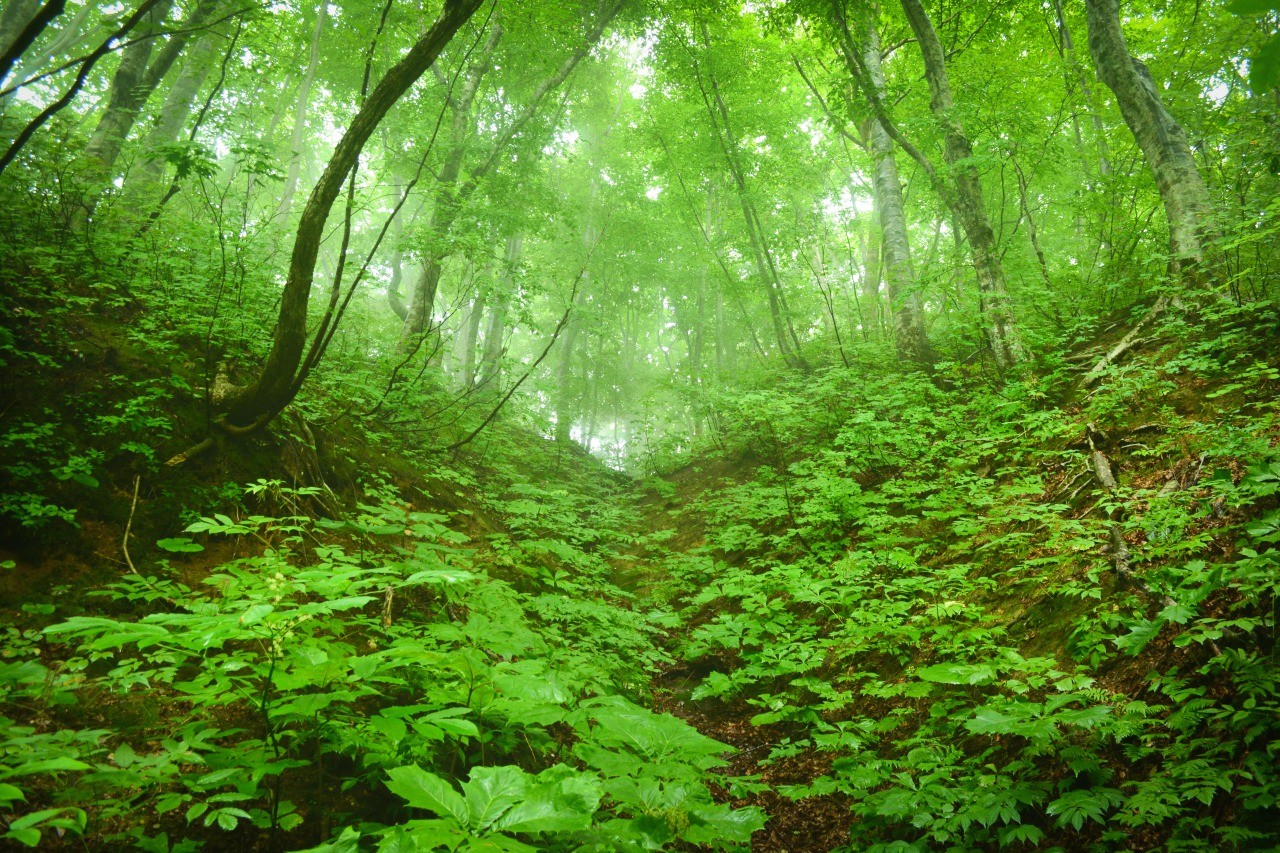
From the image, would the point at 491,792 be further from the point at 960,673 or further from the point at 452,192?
the point at 452,192

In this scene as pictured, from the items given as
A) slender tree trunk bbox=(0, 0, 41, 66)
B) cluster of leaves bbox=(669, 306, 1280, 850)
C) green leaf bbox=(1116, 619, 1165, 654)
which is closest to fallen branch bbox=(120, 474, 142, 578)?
cluster of leaves bbox=(669, 306, 1280, 850)

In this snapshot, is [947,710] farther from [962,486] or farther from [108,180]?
[108,180]

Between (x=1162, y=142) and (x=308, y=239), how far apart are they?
926 centimetres

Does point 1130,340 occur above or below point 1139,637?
above

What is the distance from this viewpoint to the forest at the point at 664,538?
1.83 meters

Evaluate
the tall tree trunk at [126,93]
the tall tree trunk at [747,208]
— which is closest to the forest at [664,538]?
the tall tree trunk at [126,93]

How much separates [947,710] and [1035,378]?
5088mm

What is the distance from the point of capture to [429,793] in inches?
53.3

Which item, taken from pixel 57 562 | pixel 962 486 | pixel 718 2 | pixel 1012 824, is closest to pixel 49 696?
pixel 57 562

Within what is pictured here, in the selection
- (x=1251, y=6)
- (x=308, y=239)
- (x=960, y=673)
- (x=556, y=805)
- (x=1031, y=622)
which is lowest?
(x=556, y=805)

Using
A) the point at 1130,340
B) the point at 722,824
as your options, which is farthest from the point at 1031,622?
the point at 1130,340

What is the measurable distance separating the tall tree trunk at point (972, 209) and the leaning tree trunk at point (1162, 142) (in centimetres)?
163

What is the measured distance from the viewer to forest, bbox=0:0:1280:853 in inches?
72.2

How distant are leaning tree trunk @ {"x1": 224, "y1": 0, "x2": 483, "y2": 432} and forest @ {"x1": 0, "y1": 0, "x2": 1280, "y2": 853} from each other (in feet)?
0.10
